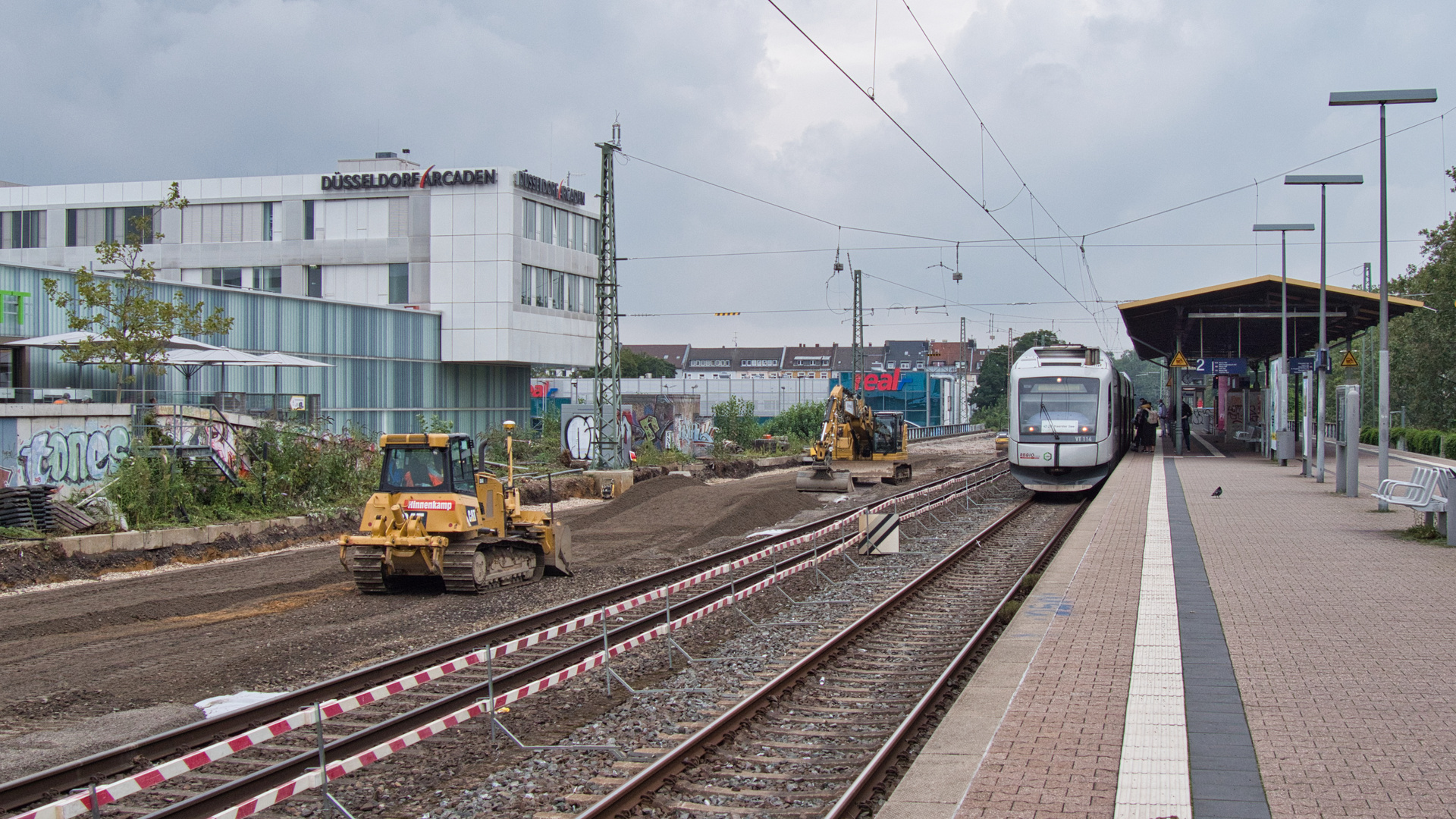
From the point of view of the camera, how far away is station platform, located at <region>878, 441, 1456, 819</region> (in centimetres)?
604

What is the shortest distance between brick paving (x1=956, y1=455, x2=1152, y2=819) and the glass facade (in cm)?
2373

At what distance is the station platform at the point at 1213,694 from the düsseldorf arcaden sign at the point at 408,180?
34999mm

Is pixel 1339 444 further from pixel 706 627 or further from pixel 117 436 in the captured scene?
pixel 117 436

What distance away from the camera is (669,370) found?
126188 millimetres

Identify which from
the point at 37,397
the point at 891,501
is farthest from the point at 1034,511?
the point at 37,397

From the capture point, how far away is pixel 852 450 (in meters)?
36.2

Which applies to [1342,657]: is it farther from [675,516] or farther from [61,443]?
[61,443]

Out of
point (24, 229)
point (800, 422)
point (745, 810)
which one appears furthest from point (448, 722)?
point (800, 422)

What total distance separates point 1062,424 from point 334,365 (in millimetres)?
25047

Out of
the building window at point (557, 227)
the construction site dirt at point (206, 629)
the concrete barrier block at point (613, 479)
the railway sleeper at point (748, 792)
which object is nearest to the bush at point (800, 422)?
the building window at point (557, 227)

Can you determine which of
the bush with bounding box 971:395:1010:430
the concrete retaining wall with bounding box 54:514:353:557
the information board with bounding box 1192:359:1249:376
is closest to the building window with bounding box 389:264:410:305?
the concrete retaining wall with bounding box 54:514:353:557

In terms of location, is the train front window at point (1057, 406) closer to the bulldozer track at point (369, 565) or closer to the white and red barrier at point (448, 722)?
the white and red barrier at point (448, 722)

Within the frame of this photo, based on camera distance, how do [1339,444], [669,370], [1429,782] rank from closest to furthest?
[1429,782] → [1339,444] → [669,370]

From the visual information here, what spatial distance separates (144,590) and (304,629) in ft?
14.6
